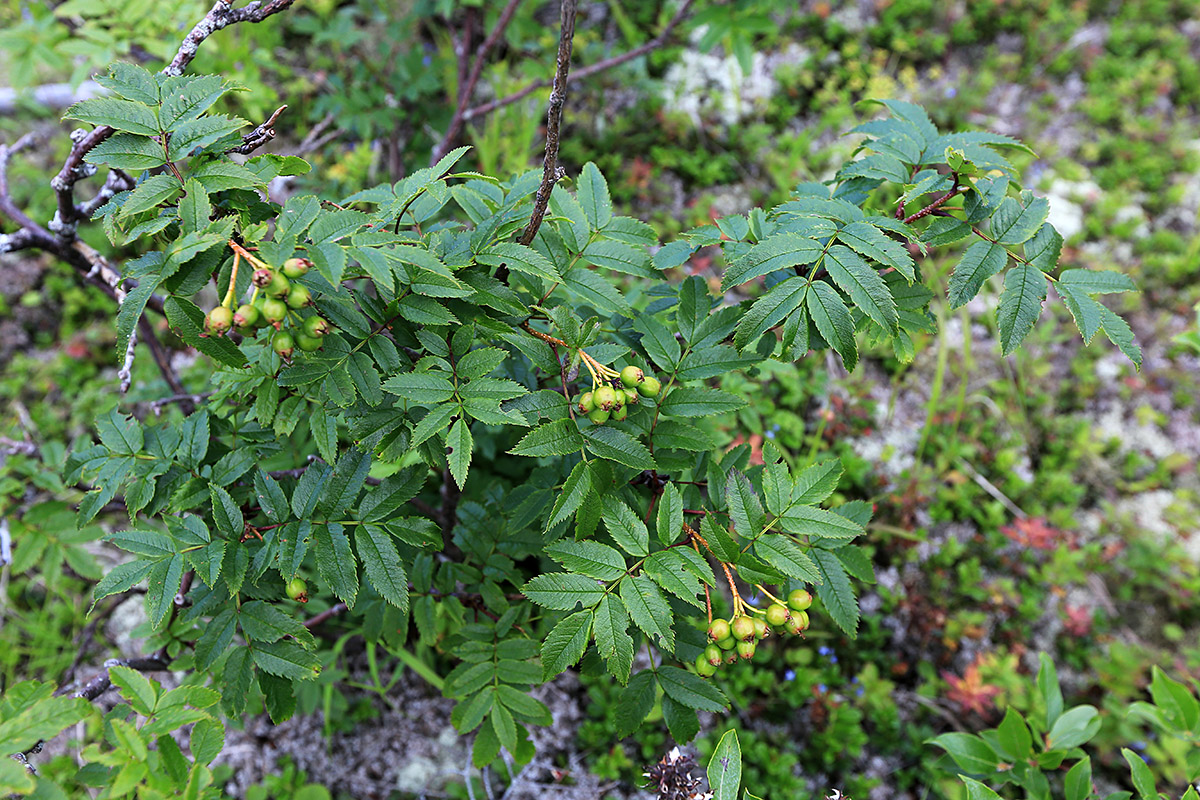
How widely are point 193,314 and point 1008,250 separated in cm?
166

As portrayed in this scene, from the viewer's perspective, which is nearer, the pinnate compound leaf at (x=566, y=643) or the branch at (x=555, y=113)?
the branch at (x=555, y=113)

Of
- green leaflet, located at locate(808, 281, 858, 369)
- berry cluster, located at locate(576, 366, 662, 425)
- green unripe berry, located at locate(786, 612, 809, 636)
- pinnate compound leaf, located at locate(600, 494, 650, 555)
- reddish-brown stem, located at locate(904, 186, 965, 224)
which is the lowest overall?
green unripe berry, located at locate(786, 612, 809, 636)

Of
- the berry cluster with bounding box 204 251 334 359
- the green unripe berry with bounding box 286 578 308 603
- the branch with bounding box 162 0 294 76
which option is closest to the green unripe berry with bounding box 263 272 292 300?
the berry cluster with bounding box 204 251 334 359

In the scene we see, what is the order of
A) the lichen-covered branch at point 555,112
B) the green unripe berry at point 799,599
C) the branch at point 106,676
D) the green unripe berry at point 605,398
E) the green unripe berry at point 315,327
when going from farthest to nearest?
the branch at point 106,676 → the green unripe berry at point 799,599 → the green unripe berry at point 605,398 → the green unripe berry at point 315,327 → the lichen-covered branch at point 555,112

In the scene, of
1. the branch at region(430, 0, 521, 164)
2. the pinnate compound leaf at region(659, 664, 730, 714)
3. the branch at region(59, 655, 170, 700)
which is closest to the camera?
the pinnate compound leaf at region(659, 664, 730, 714)

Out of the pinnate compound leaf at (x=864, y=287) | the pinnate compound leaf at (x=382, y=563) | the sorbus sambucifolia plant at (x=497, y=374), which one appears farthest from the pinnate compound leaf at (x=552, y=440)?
the pinnate compound leaf at (x=864, y=287)

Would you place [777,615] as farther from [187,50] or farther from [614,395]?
[187,50]

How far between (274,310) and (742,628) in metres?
1.06

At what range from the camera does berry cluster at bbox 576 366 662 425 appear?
4.32ft

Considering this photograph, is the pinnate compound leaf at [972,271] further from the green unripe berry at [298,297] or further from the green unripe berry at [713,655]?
the green unripe berry at [298,297]

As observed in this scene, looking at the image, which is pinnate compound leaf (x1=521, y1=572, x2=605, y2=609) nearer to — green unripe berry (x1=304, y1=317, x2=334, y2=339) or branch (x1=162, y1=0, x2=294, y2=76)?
green unripe berry (x1=304, y1=317, x2=334, y2=339)

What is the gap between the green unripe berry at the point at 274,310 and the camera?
113cm

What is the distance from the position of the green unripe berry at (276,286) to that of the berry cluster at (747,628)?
3.41 ft

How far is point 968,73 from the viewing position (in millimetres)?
4453
